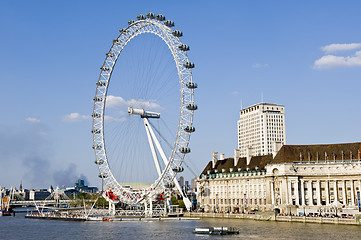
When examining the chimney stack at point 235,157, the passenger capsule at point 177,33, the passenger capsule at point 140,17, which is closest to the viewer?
the passenger capsule at point 177,33

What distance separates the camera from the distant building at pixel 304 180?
96.6 meters

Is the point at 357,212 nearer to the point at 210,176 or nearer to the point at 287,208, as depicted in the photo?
the point at 287,208

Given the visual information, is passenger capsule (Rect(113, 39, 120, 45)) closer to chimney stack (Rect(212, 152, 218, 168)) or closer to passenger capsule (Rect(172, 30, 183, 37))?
passenger capsule (Rect(172, 30, 183, 37))

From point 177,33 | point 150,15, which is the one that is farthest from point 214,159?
point 150,15

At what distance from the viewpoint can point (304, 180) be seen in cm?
10056

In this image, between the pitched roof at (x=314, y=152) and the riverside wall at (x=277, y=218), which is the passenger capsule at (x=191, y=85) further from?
the pitched roof at (x=314, y=152)

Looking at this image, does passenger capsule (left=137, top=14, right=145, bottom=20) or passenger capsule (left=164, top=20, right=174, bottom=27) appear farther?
passenger capsule (left=137, top=14, right=145, bottom=20)

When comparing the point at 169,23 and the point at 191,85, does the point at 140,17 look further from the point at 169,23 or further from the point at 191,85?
the point at 191,85

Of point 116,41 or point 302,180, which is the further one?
point 302,180

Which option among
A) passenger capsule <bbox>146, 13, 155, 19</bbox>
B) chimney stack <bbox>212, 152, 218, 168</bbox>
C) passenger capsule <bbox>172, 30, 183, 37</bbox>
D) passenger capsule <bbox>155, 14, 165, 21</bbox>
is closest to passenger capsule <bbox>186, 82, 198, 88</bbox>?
passenger capsule <bbox>172, 30, 183, 37</bbox>

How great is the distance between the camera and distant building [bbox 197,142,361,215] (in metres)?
96.6

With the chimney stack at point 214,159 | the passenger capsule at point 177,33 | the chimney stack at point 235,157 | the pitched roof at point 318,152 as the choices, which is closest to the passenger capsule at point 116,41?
the passenger capsule at point 177,33

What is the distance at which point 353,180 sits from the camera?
316 feet

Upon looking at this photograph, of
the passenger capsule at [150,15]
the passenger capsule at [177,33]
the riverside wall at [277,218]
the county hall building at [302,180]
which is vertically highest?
the passenger capsule at [150,15]
